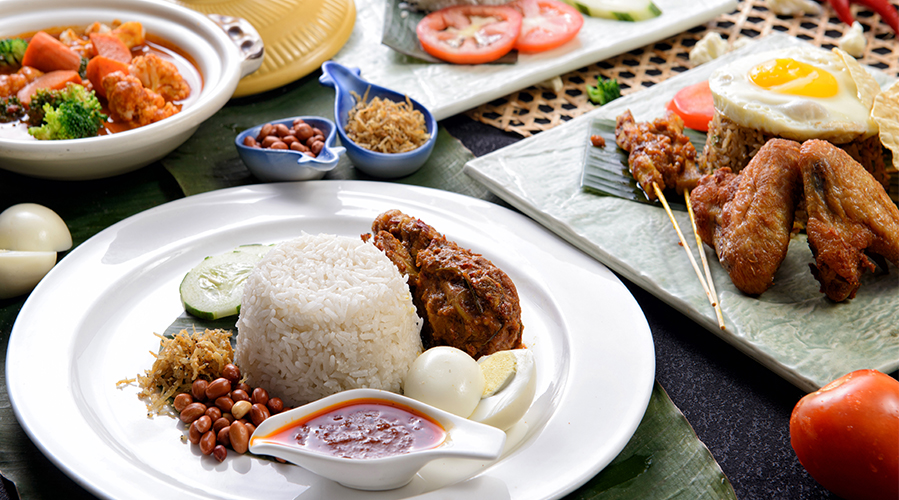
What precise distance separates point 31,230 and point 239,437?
5.80ft

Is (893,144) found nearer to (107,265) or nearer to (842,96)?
(842,96)

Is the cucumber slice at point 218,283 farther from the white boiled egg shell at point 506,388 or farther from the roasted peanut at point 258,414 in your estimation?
the white boiled egg shell at point 506,388

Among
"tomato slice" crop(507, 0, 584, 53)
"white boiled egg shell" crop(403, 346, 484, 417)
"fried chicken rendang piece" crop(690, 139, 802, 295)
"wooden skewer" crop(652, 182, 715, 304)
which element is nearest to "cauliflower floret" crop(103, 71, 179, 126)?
"white boiled egg shell" crop(403, 346, 484, 417)

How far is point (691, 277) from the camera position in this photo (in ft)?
11.8

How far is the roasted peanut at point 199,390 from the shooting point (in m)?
2.79

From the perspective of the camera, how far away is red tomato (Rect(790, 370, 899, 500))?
2420 millimetres

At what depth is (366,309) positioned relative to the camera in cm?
293

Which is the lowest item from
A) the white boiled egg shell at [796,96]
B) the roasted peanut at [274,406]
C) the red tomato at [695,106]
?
the roasted peanut at [274,406]

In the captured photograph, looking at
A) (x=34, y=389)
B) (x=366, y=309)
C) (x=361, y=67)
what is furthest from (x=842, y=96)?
(x=34, y=389)

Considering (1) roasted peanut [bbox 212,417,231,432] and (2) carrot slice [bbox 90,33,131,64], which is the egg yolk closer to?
(1) roasted peanut [bbox 212,417,231,432]

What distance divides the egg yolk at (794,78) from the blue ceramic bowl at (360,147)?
2.02 meters

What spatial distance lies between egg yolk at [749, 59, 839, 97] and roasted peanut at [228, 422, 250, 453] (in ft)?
11.3

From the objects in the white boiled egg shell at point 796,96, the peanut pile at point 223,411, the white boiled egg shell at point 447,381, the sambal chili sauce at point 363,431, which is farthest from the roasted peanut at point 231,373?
the white boiled egg shell at point 796,96

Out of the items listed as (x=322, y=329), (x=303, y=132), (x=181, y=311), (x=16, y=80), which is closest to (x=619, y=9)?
(x=303, y=132)
